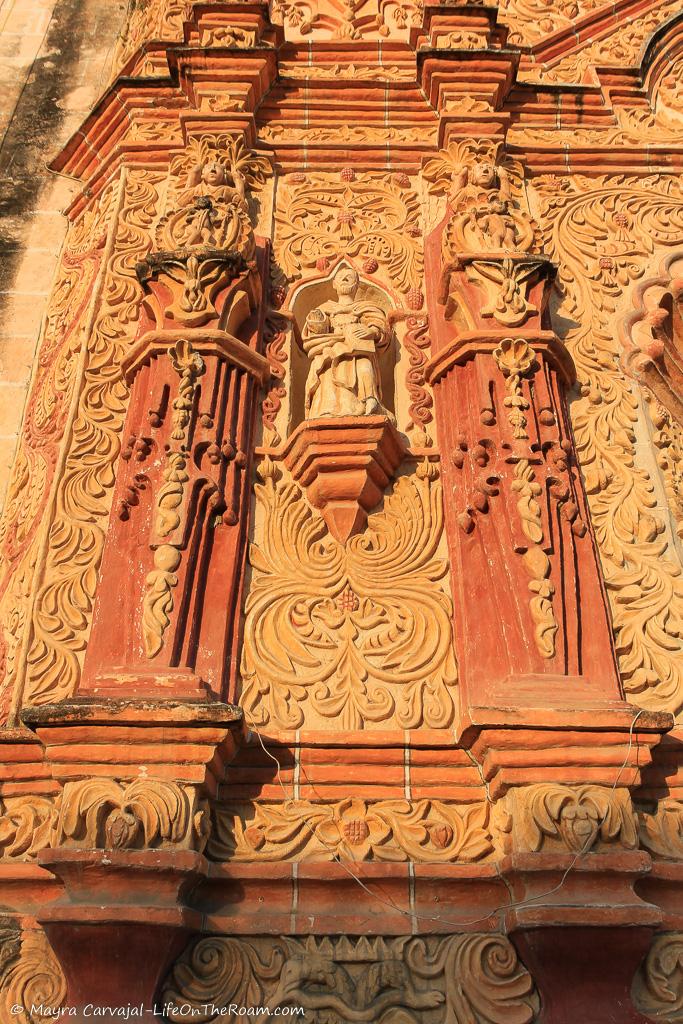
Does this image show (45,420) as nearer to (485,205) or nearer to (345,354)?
(345,354)

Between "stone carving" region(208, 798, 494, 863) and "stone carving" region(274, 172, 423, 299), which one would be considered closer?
"stone carving" region(208, 798, 494, 863)

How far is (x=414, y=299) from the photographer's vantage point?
605 cm

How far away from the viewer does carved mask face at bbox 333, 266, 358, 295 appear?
5926mm

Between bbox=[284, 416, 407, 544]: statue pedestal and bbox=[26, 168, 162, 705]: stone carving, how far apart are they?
49.6 inches

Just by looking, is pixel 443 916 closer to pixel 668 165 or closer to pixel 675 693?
pixel 675 693

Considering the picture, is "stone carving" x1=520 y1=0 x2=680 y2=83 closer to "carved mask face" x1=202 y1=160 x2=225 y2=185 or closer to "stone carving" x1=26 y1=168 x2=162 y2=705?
"carved mask face" x1=202 y1=160 x2=225 y2=185

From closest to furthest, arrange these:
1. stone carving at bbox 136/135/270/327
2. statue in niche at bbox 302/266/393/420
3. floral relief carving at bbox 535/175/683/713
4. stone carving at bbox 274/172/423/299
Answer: floral relief carving at bbox 535/175/683/713
statue in niche at bbox 302/266/393/420
stone carving at bbox 136/135/270/327
stone carving at bbox 274/172/423/299

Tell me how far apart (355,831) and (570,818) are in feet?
3.24

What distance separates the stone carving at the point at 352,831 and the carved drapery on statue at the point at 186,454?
66 centimetres

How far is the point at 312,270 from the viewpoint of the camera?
244 inches

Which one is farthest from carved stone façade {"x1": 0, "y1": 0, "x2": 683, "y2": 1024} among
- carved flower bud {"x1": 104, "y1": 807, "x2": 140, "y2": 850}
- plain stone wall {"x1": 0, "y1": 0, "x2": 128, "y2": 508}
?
plain stone wall {"x1": 0, "y1": 0, "x2": 128, "y2": 508}

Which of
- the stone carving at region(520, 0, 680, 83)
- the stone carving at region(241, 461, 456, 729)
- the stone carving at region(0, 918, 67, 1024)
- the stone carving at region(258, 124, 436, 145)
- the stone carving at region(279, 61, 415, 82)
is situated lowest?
the stone carving at region(0, 918, 67, 1024)

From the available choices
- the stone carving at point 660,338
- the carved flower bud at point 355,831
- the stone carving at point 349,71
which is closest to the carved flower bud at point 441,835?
the carved flower bud at point 355,831

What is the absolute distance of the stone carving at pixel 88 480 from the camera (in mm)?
4586
